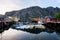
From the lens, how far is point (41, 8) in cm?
407

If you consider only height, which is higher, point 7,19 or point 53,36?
point 7,19

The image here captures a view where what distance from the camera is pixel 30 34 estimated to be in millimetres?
4160

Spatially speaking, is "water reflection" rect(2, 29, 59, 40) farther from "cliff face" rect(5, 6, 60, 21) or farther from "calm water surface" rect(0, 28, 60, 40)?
"cliff face" rect(5, 6, 60, 21)

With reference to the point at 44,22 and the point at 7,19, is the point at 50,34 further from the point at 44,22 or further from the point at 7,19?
the point at 7,19

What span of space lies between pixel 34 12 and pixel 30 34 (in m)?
0.53

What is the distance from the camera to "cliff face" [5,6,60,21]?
3988mm

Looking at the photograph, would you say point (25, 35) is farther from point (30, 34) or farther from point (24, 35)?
point (30, 34)

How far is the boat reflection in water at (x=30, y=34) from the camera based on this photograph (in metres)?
3.98

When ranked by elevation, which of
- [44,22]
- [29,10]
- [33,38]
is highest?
[29,10]

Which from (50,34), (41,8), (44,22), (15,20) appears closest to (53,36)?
(50,34)

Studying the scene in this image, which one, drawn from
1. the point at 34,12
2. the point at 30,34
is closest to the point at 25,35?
the point at 30,34

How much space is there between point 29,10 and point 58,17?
2.20 ft

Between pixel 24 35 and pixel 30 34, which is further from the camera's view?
pixel 30 34

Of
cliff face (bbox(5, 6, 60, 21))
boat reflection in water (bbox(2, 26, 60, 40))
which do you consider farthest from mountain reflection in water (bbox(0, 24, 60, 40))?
cliff face (bbox(5, 6, 60, 21))
